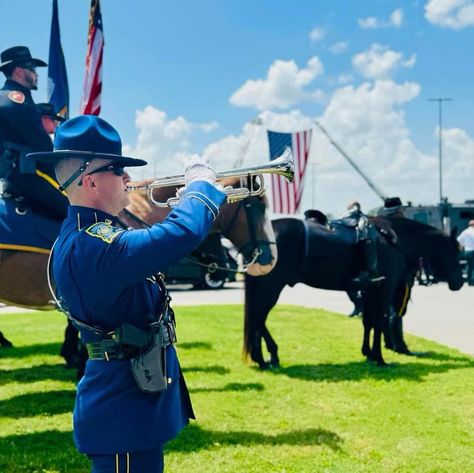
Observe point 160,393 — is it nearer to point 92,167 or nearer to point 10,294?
point 92,167

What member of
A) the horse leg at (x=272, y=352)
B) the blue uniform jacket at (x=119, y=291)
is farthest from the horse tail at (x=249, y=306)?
the blue uniform jacket at (x=119, y=291)

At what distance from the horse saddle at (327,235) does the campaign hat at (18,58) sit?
13.0 feet

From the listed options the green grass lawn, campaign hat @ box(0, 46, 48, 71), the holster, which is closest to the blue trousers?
the holster

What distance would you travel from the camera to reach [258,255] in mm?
6395

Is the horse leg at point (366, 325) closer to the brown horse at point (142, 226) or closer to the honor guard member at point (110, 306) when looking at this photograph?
the brown horse at point (142, 226)

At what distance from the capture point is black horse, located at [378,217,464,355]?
8.75 m

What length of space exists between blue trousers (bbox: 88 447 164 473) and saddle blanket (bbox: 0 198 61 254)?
11.5 ft

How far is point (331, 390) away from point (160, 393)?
4.50 meters

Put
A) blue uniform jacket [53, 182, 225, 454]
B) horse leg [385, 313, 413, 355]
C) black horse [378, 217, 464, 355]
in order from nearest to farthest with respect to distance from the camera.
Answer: blue uniform jacket [53, 182, 225, 454] → horse leg [385, 313, 413, 355] → black horse [378, 217, 464, 355]

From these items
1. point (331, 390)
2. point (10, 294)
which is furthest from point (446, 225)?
point (10, 294)

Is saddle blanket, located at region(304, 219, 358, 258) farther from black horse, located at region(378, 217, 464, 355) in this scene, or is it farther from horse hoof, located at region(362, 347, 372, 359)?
horse hoof, located at region(362, 347, 372, 359)

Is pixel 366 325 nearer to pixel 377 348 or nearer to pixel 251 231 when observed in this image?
Answer: pixel 377 348

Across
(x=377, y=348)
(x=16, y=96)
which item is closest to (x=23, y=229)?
(x=16, y=96)

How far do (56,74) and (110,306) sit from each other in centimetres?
813
